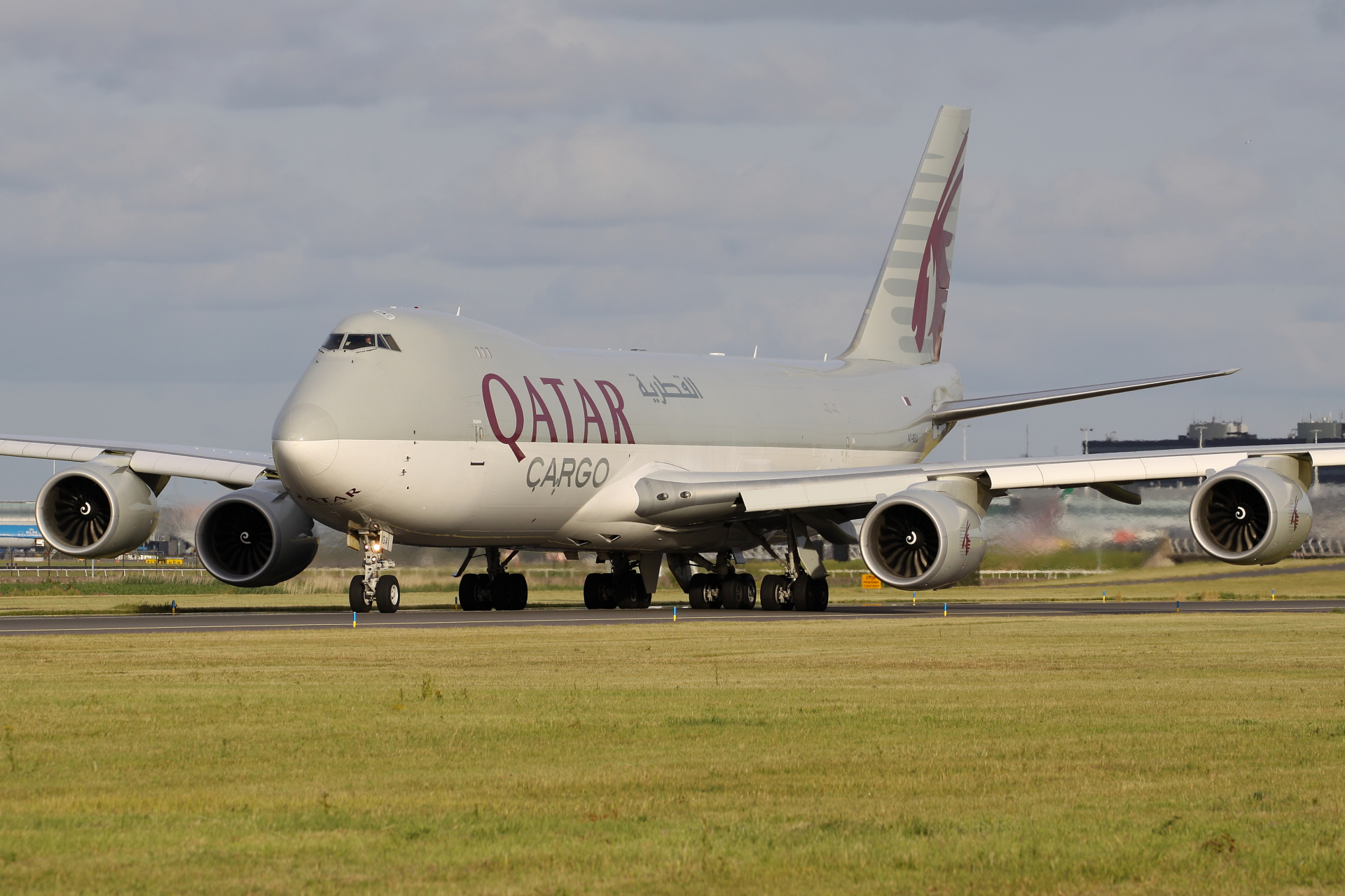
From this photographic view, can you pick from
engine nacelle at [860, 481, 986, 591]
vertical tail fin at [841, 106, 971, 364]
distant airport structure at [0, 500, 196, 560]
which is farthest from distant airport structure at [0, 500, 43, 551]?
engine nacelle at [860, 481, 986, 591]

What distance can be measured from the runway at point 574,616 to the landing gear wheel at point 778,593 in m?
0.43

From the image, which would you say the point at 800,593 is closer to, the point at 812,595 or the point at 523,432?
the point at 812,595

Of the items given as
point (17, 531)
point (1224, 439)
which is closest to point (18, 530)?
point (17, 531)

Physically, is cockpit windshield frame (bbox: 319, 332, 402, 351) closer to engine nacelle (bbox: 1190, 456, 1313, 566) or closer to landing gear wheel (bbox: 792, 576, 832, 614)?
landing gear wheel (bbox: 792, 576, 832, 614)

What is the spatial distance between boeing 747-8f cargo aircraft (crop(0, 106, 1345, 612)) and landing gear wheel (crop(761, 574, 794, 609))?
0.04m

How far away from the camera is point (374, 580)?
29969 mm

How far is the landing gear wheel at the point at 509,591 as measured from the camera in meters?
35.0

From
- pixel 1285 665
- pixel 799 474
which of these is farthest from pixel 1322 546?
pixel 1285 665

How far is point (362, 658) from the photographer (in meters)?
19.5

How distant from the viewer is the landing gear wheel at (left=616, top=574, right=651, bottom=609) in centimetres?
3731

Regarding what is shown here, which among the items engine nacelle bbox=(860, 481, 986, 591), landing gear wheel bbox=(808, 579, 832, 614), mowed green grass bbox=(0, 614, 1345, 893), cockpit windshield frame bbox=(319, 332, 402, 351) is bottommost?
mowed green grass bbox=(0, 614, 1345, 893)

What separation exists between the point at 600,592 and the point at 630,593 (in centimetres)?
68

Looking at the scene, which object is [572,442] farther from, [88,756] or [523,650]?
[88,756]

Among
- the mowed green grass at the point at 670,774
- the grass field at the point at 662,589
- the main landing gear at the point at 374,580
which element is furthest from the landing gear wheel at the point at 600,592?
the mowed green grass at the point at 670,774
